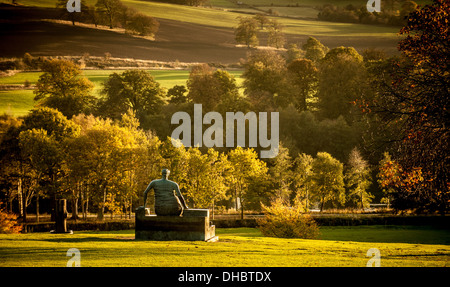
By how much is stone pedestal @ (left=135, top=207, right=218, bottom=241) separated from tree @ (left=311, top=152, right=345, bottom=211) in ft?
146

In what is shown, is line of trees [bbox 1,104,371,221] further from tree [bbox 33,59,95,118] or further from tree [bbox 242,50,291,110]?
tree [bbox 242,50,291,110]

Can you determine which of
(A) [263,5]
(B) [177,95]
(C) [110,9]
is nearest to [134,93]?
(B) [177,95]

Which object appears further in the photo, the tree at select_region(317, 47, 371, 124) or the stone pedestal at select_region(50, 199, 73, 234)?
the tree at select_region(317, 47, 371, 124)

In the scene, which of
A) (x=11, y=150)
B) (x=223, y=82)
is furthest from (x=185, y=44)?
(x=11, y=150)

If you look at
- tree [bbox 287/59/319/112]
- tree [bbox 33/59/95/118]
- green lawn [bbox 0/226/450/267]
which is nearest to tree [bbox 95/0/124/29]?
tree [bbox 33/59/95/118]

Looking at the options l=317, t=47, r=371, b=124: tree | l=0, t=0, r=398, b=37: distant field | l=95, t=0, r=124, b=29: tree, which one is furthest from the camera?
l=0, t=0, r=398, b=37: distant field

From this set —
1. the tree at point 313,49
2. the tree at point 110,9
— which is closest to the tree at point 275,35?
the tree at point 313,49

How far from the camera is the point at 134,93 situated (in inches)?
3927

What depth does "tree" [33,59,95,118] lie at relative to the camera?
304ft

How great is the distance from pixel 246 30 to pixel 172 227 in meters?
98.0

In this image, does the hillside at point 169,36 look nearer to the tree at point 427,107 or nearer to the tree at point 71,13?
the tree at point 71,13

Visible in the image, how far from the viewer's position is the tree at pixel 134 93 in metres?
98.1

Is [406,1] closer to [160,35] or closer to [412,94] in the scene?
[160,35]

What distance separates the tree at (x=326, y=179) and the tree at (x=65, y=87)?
138ft
